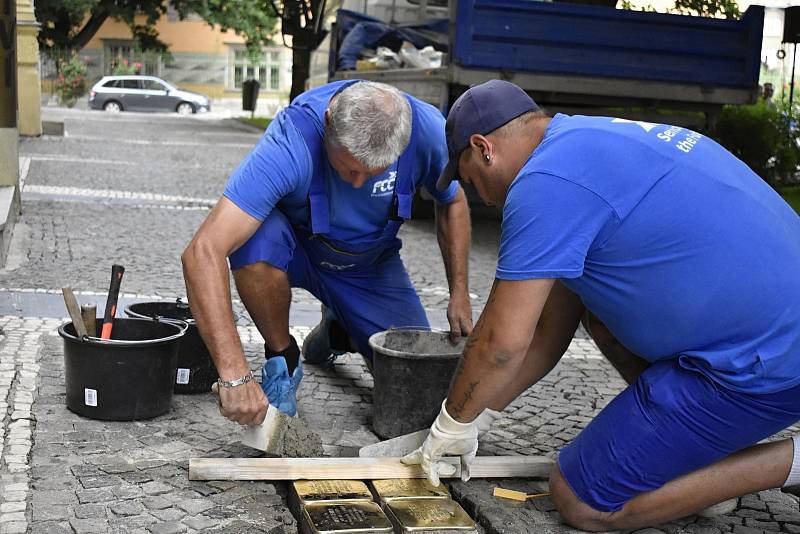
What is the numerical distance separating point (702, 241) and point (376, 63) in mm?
7522

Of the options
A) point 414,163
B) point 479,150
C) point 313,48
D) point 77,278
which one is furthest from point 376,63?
point 479,150

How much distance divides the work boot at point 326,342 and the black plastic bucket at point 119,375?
88 centimetres

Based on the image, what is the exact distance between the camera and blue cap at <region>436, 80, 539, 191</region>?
112 inches

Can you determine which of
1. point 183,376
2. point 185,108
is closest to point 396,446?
point 183,376

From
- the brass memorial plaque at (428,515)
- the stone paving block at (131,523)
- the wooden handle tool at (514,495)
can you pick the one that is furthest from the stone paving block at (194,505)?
the wooden handle tool at (514,495)

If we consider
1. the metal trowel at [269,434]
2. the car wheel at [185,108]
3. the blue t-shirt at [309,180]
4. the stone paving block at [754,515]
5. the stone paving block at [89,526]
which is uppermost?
the blue t-shirt at [309,180]

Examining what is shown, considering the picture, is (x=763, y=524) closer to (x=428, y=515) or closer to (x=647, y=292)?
(x=647, y=292)

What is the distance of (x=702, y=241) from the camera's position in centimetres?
269

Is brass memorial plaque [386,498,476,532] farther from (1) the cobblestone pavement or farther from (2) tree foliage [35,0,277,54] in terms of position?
(2) tree foliage [35,0,277,54]

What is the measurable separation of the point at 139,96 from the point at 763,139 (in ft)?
89.0

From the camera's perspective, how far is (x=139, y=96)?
1358 inches

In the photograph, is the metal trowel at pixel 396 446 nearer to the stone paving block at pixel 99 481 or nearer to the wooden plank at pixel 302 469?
the wooden plank at pixel 302 469

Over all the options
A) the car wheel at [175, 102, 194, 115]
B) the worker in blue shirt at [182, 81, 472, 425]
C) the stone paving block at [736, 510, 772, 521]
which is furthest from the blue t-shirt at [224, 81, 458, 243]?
the car wheel at [175, 102, 194, 115]

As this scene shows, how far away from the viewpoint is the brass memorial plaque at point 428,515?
9.35 feet
